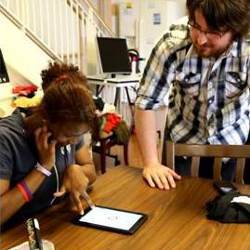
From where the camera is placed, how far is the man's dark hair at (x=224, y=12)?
4.17 ft

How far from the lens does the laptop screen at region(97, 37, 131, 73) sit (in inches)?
179

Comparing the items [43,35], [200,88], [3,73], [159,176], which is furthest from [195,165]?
[43,35]

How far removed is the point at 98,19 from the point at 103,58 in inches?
28.7

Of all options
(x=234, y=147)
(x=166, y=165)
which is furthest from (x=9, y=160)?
(x=234, y=147)

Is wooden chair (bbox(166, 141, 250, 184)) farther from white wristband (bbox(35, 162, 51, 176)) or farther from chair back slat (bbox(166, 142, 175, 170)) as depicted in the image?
white wristband (bbox(35, 162, 51, 176))

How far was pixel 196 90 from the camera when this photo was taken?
5.20 feet

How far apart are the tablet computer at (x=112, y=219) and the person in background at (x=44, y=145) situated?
0.19 ft

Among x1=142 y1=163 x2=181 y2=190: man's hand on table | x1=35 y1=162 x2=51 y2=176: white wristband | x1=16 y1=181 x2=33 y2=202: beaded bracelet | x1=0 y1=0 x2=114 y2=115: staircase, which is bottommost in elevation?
x1=142 y1=163 x2=181 y2=190: man's hand on table

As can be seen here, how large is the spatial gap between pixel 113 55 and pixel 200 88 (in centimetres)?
319

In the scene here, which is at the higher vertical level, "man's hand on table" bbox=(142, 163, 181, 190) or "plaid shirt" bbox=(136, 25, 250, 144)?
"plaid shirt" bbox=(136, 25, 250, 144)

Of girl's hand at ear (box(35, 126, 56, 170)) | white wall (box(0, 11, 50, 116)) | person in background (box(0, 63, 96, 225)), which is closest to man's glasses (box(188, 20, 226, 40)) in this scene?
person in background (box(0, 63, 96, 225))

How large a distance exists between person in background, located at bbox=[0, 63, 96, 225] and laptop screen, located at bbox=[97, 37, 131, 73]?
3.21 m

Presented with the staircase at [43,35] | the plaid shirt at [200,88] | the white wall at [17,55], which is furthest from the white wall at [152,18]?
the plaid shirt at [200,88]

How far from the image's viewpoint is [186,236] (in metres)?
1.07
